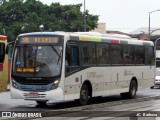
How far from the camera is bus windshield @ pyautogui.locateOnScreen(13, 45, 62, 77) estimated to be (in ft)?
56.2

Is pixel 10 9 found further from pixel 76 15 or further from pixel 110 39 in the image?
pixel 110 39

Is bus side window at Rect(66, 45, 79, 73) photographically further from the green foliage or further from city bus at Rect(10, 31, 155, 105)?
the green foliage

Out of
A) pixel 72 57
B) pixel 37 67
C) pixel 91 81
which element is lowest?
pixel 91 81

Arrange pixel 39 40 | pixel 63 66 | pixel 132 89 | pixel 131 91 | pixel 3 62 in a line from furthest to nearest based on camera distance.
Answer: pixel 132 89 < pixel 131 91 < pixel 3 62 < pixel 39 40 < pixel 63 66

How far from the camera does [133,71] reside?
23141mm

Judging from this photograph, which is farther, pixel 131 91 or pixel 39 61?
pixel 131 91

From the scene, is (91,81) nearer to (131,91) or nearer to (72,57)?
(72,57)

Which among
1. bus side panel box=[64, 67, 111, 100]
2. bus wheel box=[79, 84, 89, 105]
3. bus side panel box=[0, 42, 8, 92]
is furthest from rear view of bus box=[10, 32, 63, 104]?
bus wheel box=[79, 84, 89, 105]

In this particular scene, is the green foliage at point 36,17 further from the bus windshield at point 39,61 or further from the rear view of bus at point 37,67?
the bus windshield at point 39,61

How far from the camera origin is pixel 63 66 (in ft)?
56.3

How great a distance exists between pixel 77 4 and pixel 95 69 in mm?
45520

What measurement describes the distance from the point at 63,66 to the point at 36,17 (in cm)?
4302

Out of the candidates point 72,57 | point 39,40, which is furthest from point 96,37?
point 39,40

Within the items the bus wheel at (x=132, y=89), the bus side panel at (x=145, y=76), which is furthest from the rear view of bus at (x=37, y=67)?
the bus side panel at (x=145, y=76)
